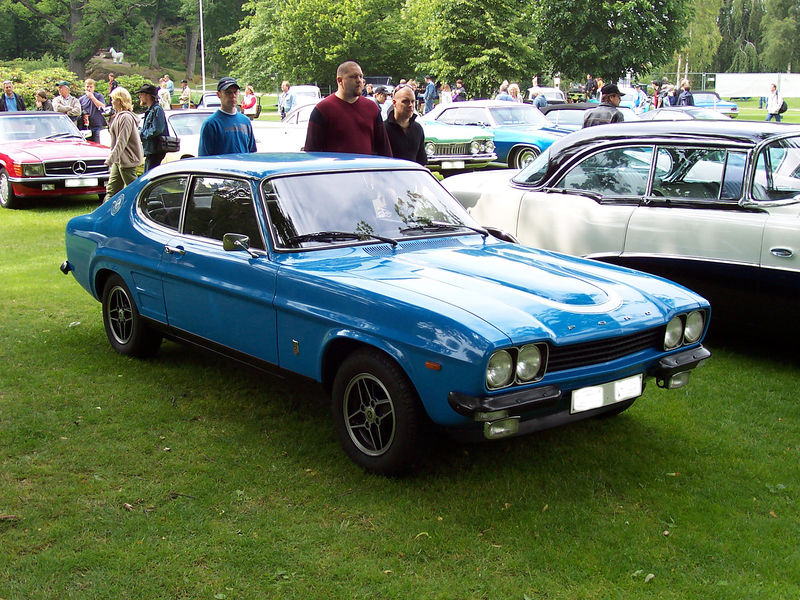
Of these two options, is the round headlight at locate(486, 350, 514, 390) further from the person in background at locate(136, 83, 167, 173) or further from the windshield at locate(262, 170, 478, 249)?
the person in background at locate(136, 83, 167, 173)

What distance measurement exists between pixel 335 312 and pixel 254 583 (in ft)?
4.60

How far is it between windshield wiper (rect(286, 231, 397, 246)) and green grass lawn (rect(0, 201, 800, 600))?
805 mm

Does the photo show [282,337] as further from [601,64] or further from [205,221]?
[601,64]

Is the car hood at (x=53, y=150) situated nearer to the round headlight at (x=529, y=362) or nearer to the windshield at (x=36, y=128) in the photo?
the windshield at (x=36, y=128)

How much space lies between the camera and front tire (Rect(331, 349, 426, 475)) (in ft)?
13.4

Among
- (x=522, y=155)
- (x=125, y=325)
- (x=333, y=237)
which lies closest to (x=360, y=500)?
(x=333, y=237)

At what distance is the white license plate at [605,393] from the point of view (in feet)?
13.4

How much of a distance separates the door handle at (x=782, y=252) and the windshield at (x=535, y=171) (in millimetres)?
2170

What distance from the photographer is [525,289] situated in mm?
4301

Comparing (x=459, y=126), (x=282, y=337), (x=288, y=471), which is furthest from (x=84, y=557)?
(x=459, y=126)

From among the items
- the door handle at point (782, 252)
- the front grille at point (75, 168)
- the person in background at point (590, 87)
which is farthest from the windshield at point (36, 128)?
the person in background at point (590, 87)

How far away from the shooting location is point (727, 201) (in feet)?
20.3

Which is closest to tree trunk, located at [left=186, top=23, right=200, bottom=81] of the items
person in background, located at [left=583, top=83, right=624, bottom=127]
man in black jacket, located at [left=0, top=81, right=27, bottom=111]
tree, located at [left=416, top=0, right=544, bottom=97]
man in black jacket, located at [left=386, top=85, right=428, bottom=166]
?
tree, located at [left=416, top=0, right=544, bottom=97]

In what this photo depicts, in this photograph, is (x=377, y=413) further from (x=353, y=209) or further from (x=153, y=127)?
(x=153, y=127)
